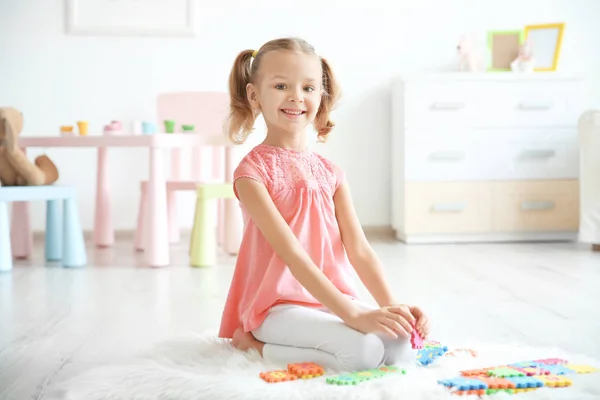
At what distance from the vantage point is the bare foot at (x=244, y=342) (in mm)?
1518

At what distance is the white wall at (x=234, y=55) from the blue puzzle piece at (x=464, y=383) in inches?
118

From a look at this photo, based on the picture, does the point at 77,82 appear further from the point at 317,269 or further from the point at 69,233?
the point at 317,269

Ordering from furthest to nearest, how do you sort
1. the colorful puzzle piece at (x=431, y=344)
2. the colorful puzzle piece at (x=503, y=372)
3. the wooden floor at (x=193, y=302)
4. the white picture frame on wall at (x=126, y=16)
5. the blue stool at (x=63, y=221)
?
the white picture frame on wall at (x=126, y=16)
the blue stool at (x=63, y=221)
the wooden floor at (x=193, y=302)
the colorful puzzle piece at (x=431, y=344)
the colorful puzzle piece at (x=503, y=372)

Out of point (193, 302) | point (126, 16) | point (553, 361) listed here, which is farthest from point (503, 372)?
point (126, 16)

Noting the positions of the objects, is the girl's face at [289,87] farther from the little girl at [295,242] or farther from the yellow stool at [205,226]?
the yellow stool at [205,226]

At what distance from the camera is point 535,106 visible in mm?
3865

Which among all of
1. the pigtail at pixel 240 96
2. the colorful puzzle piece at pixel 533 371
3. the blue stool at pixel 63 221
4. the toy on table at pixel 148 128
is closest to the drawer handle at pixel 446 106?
the toy on table at pixel 148 128

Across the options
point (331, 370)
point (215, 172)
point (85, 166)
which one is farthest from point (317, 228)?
point (85, 166)

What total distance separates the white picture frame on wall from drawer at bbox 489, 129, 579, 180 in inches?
70.0

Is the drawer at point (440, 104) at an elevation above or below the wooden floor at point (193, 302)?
above

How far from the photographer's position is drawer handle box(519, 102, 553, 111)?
12.7 feet

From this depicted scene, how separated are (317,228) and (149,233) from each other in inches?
65.4

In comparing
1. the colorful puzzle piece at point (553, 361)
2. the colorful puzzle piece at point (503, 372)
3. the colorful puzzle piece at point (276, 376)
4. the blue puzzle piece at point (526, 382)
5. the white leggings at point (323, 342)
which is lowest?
the colorful puzzle piece at point (553, 361)

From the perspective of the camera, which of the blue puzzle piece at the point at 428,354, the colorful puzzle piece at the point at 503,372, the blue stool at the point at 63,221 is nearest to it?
the colorful puzzle piece at the point at 503,372
